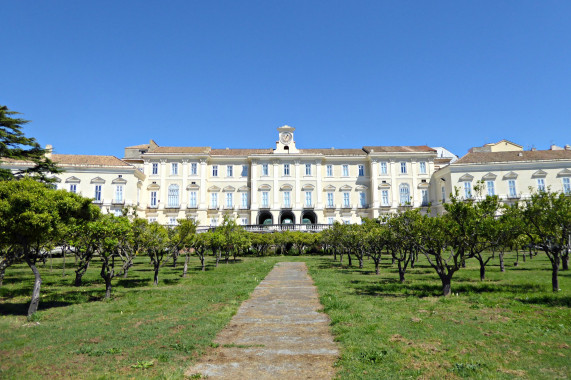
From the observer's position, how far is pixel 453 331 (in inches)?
335

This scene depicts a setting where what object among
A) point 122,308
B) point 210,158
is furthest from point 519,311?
point 210,158

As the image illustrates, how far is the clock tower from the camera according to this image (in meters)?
53.1

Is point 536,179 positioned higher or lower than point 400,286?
higher

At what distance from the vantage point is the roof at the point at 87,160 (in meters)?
48.9

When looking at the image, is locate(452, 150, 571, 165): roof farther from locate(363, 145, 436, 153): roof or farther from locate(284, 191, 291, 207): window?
locate(284, 191, 291, 207): window

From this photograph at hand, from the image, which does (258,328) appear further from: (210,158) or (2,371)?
(210,158)

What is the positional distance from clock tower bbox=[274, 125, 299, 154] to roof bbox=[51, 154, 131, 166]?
20262 millimetres

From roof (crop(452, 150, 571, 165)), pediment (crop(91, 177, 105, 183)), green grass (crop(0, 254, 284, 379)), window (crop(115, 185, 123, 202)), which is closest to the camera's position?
green grass (crop(0, 254, 284, 379))

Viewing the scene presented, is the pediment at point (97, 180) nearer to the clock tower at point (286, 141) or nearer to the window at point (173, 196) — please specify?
the window at point (173, 196)

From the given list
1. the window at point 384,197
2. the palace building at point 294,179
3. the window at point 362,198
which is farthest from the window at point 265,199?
the window at point 384,197

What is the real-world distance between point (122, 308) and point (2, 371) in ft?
18.8

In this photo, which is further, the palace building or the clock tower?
the clock tower

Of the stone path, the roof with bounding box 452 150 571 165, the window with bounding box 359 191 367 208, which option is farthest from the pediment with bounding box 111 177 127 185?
the roof with bounding box 452 150 571 165

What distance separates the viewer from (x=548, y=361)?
653cm
